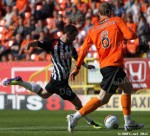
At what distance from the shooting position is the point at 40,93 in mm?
12242

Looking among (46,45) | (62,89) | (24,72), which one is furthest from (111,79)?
(24,72)

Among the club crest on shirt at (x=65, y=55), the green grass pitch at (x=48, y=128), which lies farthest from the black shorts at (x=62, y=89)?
the green grass pitch at (x=48, y=128)

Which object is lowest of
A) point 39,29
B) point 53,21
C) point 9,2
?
point 39,29

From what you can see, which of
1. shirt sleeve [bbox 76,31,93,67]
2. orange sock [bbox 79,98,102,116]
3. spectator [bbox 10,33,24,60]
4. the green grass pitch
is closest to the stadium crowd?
spectator [bbox 10,33,24,60]

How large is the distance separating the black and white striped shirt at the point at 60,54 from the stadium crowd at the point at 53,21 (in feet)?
24.2

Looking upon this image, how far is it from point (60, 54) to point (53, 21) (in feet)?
34.7

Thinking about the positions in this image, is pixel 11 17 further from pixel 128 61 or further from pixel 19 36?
pixel 128 61

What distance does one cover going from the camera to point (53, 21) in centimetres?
2231

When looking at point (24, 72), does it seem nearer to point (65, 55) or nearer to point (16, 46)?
point (16, 46)

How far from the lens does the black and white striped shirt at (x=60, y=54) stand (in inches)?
463

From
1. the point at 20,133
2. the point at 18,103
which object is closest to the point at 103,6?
the point at 20,133

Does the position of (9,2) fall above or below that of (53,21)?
above

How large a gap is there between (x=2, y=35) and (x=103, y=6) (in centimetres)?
1412

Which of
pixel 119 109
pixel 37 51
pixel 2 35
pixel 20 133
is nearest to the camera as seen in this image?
pixel 20 133
